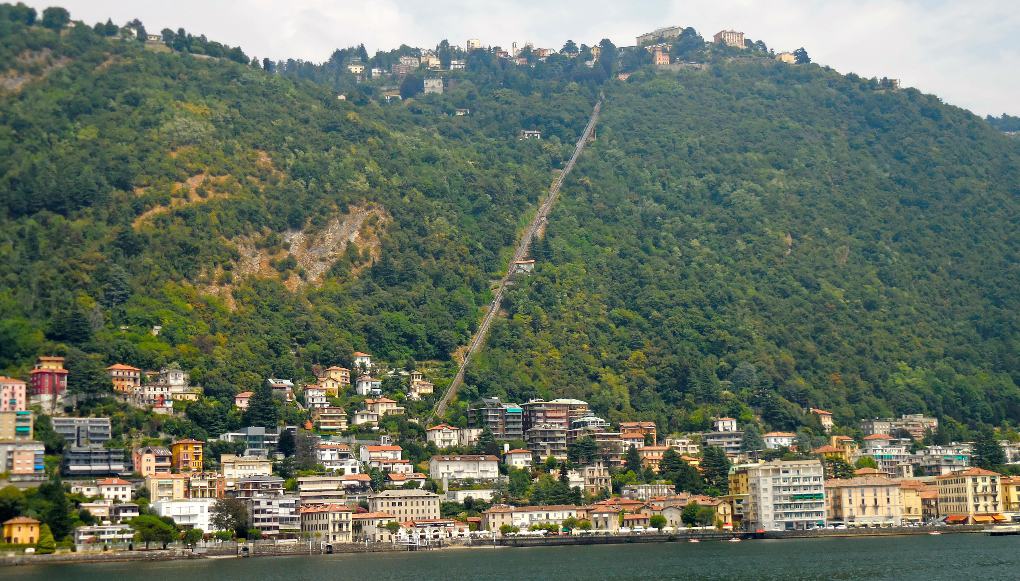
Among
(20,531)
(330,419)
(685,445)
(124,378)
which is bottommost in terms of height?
(20,531)

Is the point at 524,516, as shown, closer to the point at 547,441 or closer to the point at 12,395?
the point at 547,441

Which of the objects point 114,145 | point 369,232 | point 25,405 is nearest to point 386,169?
point 369,232

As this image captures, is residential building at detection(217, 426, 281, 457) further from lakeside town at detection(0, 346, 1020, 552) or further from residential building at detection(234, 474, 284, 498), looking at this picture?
residential building at detection(234, 474, 284, 498)

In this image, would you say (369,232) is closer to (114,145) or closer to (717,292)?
(114,145)

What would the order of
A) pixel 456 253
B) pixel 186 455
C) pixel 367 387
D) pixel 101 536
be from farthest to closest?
1. pixel 456 253
2. pixel 367 387
3. pixel 186 455
4. pixel 101 536

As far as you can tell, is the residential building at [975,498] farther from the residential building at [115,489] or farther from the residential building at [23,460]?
the residential building at [23,460]

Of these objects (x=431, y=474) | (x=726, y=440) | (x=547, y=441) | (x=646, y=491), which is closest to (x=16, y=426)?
(x=431, y=474)
